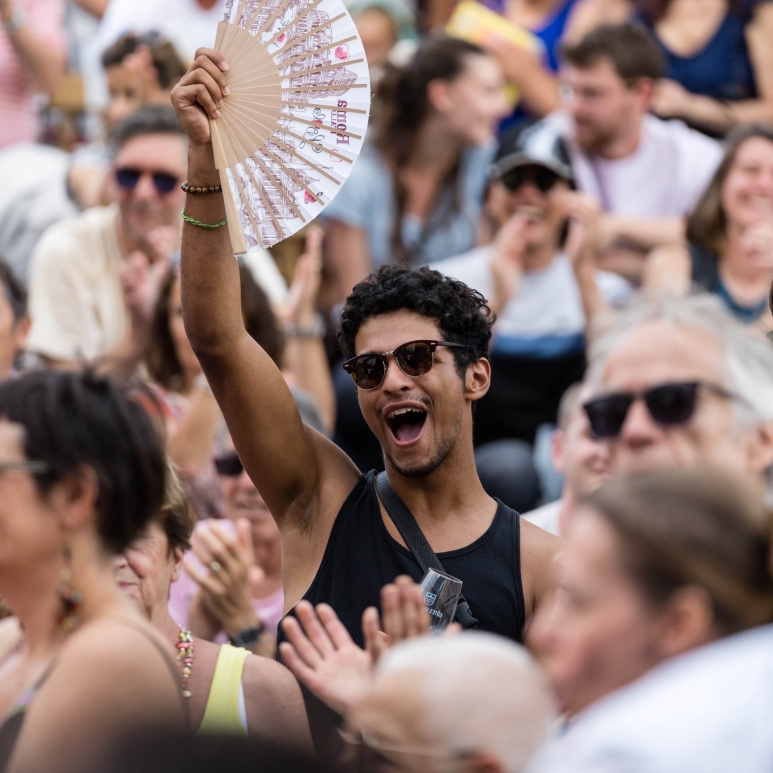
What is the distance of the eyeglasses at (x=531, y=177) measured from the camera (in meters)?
5.41

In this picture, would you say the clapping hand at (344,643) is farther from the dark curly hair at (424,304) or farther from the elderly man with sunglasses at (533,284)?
the elderly man with sunglasses at (533,284)

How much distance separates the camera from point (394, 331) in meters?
2.93

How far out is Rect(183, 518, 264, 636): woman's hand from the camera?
3469 millimetres

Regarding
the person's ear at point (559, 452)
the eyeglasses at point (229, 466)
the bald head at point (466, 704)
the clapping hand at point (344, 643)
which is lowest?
the person's ear at point (559, 452)

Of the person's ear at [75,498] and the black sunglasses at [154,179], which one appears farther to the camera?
the black sunglasses at [154,179]

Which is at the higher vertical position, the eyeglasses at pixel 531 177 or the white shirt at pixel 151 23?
the white shirt at pixel 151 23

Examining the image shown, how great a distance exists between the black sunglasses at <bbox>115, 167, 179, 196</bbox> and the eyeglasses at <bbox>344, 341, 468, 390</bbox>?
105 inches

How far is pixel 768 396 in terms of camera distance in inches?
126

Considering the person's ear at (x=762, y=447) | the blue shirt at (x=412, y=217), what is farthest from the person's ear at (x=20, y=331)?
the person's ear at (x=762, y=447)

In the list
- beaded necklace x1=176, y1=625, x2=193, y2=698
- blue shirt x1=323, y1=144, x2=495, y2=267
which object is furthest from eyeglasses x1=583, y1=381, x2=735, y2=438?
blue shirt x1=323, y1=144, x2=495, y2=267

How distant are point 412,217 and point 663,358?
282cm

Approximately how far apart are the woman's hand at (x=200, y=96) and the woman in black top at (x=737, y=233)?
268cm

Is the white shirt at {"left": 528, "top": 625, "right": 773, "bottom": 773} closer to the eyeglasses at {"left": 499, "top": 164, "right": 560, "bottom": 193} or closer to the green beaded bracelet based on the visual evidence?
the green beaded bracelet

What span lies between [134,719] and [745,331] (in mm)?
2205
